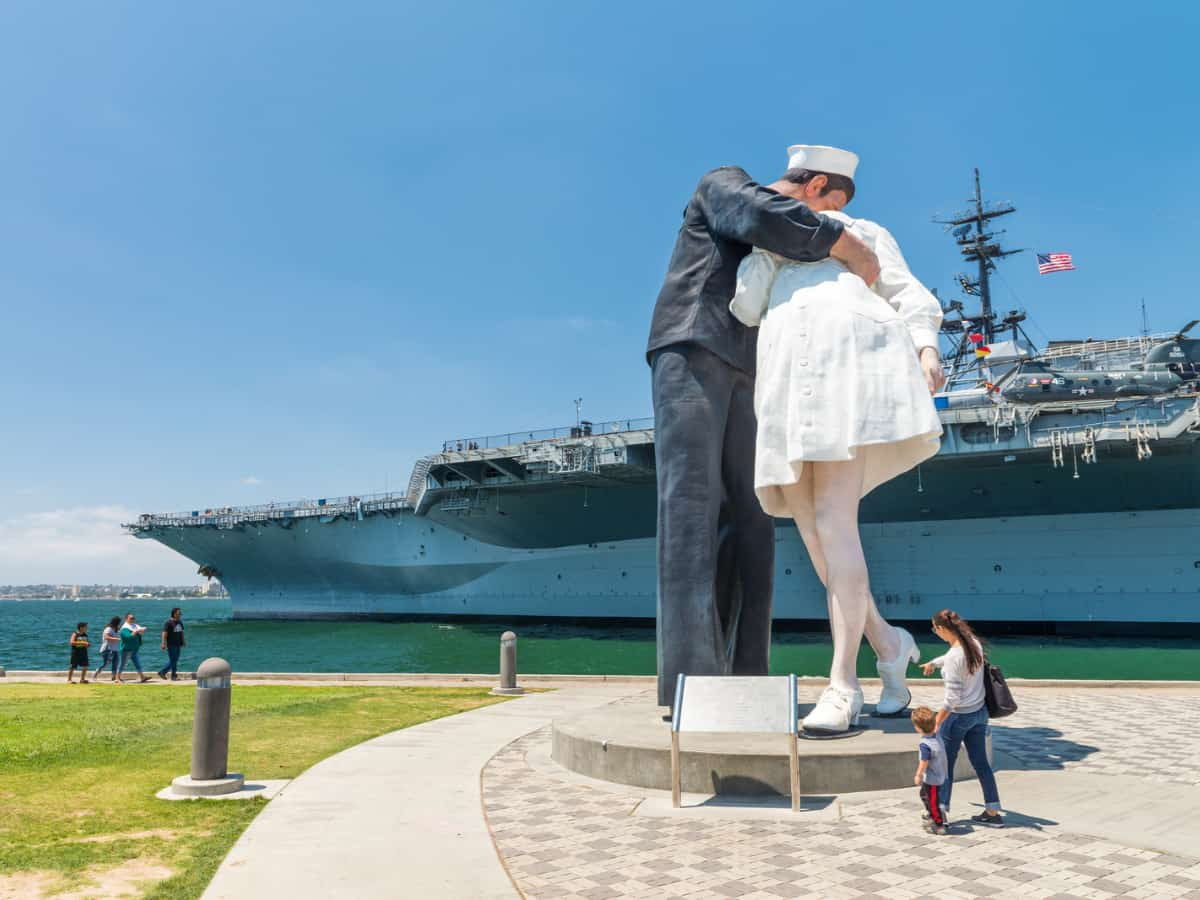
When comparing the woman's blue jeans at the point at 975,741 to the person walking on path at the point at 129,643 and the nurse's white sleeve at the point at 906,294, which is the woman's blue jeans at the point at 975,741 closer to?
the nurse's white sleeve at the point at 906,294

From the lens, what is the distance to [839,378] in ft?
19.3

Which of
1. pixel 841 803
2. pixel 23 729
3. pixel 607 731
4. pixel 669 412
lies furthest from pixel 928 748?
pixel 23 729

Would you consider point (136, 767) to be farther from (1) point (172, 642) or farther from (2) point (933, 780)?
(1) point (172, 642)

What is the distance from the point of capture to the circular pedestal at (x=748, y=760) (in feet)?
17.9

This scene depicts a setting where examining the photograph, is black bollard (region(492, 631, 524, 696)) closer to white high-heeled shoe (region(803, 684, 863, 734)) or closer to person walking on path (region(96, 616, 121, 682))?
white high-heeled shoe (region(803, 684, 863, 734))

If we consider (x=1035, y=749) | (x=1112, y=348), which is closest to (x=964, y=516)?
(x=1112, y=348)

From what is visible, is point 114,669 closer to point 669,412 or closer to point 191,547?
point 669,412

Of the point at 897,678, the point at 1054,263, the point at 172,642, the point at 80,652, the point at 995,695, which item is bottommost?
the point at 80,652

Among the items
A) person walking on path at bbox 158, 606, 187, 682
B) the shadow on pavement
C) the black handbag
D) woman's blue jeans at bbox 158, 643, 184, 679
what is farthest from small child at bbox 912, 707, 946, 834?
woman's blue jeans at bbox 158, 643, 184, 679

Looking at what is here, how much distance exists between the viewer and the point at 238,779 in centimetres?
602

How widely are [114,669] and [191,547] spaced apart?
42.3 meters

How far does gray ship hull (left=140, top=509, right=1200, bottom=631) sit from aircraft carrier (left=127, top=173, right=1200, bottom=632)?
7 centimetres

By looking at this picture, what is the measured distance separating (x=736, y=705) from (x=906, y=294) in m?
3.51

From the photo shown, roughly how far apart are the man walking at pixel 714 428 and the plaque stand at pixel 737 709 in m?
1.37
